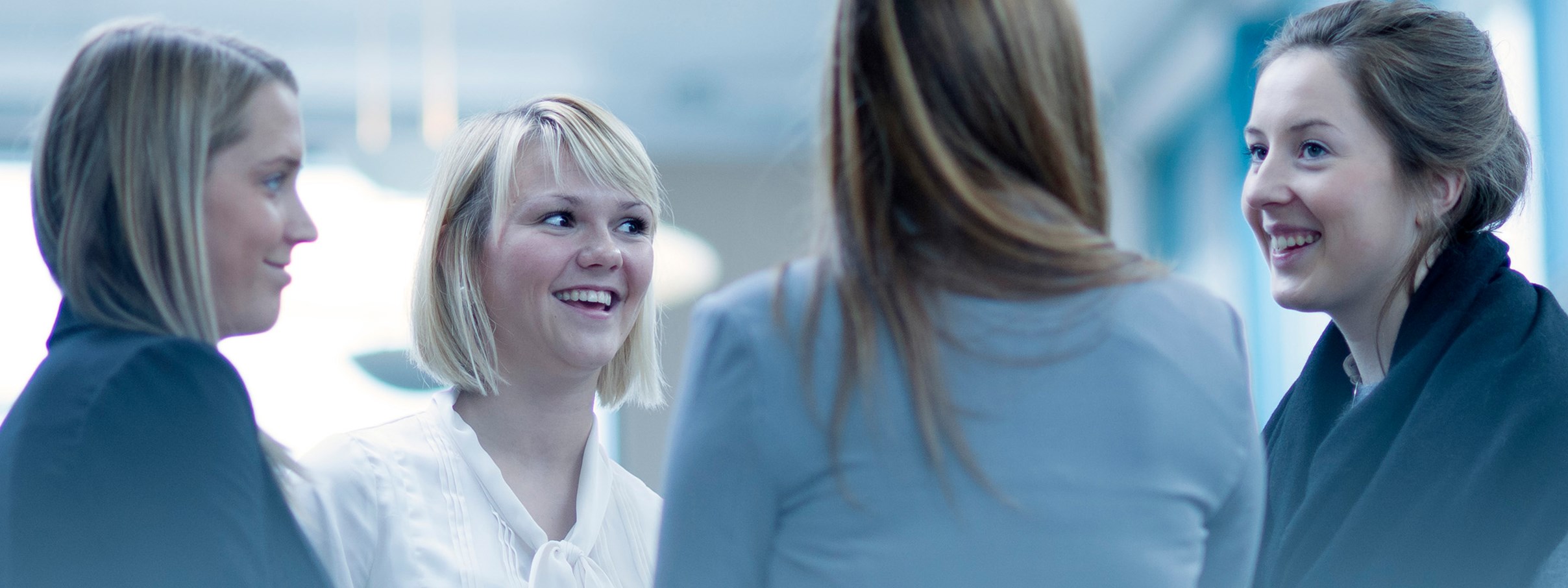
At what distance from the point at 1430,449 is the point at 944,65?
2.75 feet

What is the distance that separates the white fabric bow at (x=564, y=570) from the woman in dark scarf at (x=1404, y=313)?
77cm

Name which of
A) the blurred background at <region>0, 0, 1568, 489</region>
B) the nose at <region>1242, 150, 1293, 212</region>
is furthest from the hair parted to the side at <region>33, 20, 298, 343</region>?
the blurred background at <region>0, 0, 1568, 489</region>

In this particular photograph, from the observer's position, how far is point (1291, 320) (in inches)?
202

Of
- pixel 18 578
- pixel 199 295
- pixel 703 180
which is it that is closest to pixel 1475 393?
pixel 199 295

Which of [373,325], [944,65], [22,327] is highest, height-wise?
[944,65]

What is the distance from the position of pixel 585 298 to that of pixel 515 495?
10.9 inches

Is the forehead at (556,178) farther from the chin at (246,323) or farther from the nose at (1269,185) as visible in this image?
the nose at (1269,185)

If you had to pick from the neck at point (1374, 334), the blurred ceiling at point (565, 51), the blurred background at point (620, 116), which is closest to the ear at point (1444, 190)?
the neck at point (1374, 334)

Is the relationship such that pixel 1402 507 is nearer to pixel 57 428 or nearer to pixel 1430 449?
pixel 1430 449

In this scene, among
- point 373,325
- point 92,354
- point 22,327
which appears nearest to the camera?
point 92,354

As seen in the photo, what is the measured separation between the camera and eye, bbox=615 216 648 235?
72.4 inches

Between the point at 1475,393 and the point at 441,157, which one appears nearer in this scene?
the point at 1475,393

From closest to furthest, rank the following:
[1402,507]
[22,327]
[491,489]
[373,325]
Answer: [1402,507], [491,489], [373,325], [22,327]

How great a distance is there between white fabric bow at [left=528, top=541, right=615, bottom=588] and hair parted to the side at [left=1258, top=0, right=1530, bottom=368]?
99 centimetres
